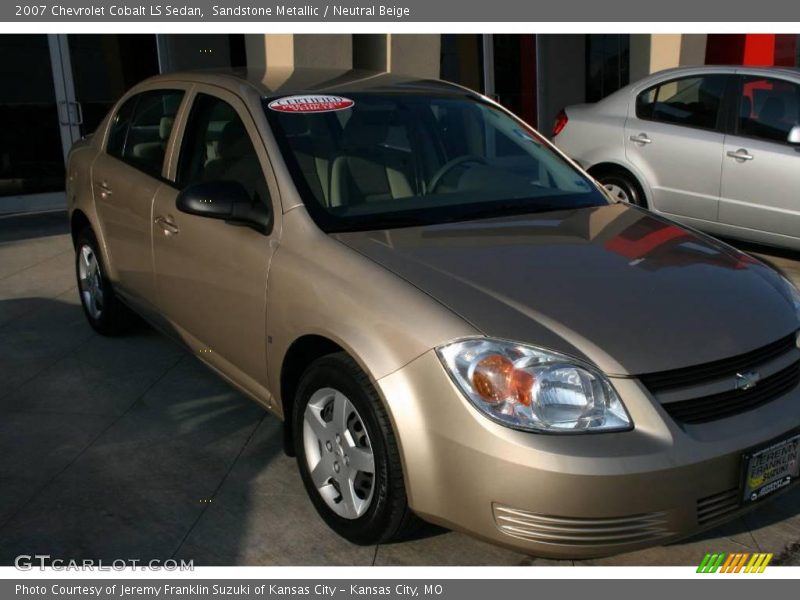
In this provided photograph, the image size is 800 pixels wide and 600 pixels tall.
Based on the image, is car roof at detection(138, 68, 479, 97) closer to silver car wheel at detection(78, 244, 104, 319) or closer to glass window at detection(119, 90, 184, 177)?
glass window at detection(119, 90, 184, 177)

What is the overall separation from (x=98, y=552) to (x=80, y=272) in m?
2.67

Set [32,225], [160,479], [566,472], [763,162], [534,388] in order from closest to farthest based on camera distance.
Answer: [566,472], [534,388], [160,479], [763,162], [32,225]

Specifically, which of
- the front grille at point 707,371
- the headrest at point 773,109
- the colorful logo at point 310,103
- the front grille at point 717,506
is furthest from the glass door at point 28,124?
the front grille at point 717,506

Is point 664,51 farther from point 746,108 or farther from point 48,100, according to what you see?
point 48,100

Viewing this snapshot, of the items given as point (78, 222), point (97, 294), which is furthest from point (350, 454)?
point (78, 222)

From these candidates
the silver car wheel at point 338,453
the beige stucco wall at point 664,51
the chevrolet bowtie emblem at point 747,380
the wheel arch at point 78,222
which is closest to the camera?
the chevrolet bowtie emblem at point 747,380

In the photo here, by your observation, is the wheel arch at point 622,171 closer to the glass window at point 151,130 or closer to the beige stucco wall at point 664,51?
the glass window at point 151,130

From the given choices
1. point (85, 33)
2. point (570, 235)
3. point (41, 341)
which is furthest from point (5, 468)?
point (85, 33)

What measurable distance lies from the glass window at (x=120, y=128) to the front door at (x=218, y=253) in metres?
0.94

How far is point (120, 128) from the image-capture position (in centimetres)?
478

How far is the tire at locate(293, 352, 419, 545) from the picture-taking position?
2.61 m

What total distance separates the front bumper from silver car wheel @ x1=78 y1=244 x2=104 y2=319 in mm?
3042

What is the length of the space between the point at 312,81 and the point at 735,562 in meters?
2.66

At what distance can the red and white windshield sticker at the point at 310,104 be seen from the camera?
3491 mm
